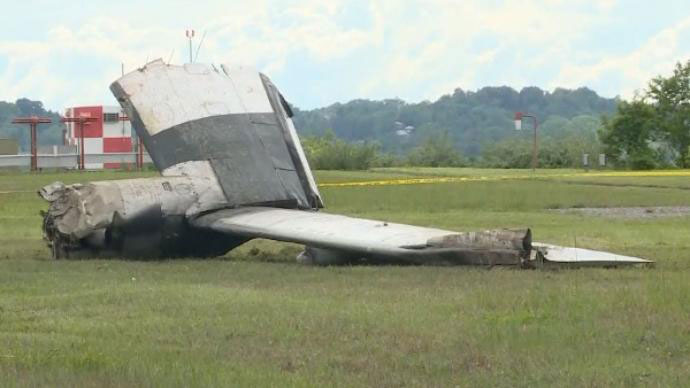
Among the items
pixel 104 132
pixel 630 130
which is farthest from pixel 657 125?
pixel 104 132

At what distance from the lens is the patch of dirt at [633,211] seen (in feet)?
78.7

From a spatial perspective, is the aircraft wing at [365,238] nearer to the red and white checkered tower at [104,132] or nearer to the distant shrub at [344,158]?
the distant shrub at [344,158]

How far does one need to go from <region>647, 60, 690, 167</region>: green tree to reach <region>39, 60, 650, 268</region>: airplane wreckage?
5975 centimetres

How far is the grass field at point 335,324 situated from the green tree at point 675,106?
61.7 metres

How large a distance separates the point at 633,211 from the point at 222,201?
39.8 feet

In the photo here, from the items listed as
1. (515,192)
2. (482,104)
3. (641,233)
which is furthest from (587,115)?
(641,233)

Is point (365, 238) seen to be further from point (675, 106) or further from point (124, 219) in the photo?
point (675, 106)

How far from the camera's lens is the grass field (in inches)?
281

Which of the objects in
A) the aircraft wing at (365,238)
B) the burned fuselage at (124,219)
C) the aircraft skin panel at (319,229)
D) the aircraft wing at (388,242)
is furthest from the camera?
the burned fuselage at (124,219)

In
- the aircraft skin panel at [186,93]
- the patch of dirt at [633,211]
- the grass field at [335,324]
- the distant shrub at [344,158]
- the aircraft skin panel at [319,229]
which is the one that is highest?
the aircraft skin panel at [186,93]

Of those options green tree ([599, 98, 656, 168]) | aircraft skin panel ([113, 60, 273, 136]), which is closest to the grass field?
aircraft skin panel ([113, 60, 273, 136])

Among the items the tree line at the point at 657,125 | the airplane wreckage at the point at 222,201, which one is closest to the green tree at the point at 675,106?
the tree line at the point at 657,125

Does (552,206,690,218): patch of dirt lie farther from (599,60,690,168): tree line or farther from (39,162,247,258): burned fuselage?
(599,60,690,168): tree line

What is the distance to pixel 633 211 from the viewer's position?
25.5 meters
